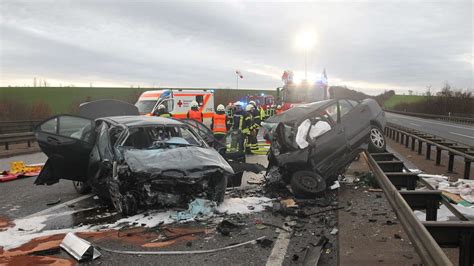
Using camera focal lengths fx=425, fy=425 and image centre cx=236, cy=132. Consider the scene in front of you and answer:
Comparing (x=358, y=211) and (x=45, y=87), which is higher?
(x=45, y=87)

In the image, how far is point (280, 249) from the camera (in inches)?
192

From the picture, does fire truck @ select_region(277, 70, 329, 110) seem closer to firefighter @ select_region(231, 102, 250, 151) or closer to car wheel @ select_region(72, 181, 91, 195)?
firefighter @ select_region(231, 102, 250, 151)

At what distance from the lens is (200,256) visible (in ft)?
15.5

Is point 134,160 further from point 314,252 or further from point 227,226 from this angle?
point 314,252

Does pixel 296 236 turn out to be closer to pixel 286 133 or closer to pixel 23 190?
pixel 286 133

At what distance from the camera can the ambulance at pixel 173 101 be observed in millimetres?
19156

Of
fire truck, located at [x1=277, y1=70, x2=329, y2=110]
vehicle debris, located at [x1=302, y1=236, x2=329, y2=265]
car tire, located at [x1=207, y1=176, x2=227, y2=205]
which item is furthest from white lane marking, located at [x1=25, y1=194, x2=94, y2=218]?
fire truck, located at [x1=277, y1=70, x2=329, y2=110]

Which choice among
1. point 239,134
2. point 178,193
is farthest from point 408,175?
point 239,134

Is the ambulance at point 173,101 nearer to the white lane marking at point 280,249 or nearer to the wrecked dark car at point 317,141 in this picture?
the wrecked dark car at point 317,141

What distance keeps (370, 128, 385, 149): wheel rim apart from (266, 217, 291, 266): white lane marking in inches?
177

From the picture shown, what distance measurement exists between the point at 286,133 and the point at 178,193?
2.86 meters

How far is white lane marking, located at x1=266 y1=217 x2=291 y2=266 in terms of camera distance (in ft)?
14.7

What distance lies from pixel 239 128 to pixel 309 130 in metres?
5.74

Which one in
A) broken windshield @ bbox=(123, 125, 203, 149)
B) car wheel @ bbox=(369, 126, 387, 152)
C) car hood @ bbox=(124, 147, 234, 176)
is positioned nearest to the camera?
car hood @ bbox=(124, 147, 234, 176)
